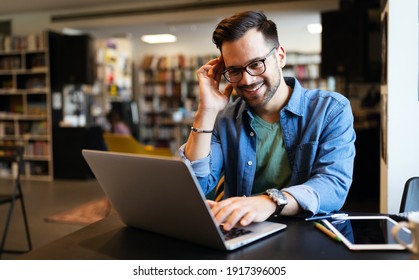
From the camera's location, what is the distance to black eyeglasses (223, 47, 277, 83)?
1356 mm

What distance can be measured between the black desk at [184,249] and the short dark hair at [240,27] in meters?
0.60

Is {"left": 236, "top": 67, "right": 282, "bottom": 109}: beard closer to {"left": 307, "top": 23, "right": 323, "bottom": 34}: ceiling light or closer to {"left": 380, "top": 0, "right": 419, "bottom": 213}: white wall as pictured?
{"left": 380, "top": 0, "right": 419, "bottom": 213}: white wall

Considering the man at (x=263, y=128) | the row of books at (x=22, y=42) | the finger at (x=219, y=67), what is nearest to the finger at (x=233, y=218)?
the man at (x=263, y=128)

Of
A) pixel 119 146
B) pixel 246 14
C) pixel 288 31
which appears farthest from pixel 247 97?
pixel 288 31

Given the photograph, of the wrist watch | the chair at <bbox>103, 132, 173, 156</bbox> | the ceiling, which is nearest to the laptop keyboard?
the wrist watch

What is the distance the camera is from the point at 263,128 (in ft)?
4.91

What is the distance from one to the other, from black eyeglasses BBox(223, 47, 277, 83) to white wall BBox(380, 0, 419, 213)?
0.77 m

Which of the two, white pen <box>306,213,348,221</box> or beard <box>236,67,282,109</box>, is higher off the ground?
beard <box>236,67,282,109</box>

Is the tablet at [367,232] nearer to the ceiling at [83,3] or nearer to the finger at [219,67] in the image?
the finger at [219,67]

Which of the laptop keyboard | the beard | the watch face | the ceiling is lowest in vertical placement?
the laptop keyboard

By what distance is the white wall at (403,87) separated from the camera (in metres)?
1.87

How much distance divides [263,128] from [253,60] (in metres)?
0.25

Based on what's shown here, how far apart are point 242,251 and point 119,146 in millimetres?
3492

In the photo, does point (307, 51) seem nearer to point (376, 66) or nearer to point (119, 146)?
point (376, 66)
